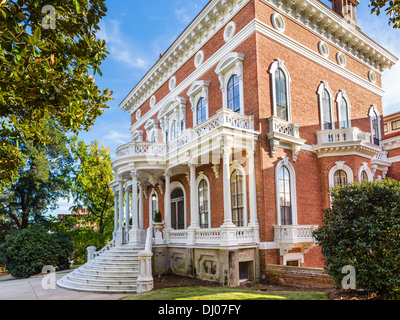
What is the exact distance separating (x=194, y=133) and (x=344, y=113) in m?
9.41

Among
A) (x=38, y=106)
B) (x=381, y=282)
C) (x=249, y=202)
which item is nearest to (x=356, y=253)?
(x=381, y=282)

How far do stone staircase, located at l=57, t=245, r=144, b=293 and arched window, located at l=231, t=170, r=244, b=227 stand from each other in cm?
488

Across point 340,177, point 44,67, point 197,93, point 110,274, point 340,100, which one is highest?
point 197,93

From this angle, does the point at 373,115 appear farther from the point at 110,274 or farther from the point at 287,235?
the point at 110,274

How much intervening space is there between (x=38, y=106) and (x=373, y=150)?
630 inches

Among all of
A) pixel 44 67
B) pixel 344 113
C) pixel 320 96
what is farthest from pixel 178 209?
pixel 44 67

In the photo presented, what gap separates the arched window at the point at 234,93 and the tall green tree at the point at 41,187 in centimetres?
1835

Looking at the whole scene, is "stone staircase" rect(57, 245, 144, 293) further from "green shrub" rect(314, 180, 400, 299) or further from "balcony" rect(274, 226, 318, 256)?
"green shrub" rect(314, 180, 400, 299)

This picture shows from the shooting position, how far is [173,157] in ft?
54.1

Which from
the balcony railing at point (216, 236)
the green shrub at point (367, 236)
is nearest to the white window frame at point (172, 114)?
the balcony railing at point (216, 236)

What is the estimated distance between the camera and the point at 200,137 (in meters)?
14.0

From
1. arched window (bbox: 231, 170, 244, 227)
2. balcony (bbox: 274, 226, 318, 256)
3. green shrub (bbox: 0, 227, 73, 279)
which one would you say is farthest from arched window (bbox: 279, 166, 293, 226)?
green shrub (bbox: 0, 227, 73, 279)

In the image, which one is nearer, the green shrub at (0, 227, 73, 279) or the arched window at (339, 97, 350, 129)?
the arched window at (339, 97, 350, 129)

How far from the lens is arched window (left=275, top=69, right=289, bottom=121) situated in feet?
50.1
